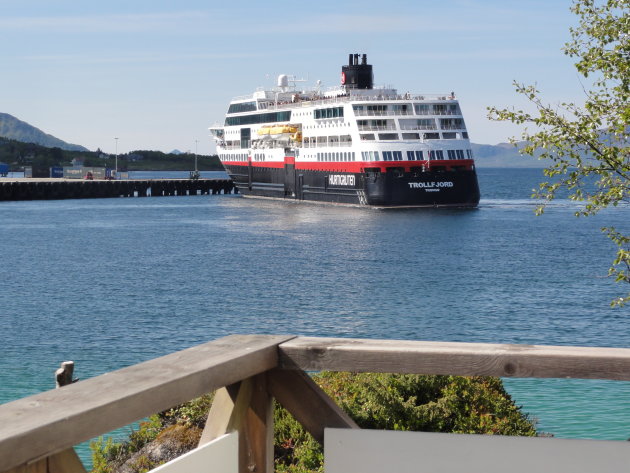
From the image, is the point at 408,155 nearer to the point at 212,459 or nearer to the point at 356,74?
the point at 356,74

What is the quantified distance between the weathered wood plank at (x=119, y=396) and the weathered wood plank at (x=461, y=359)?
0.14 metres

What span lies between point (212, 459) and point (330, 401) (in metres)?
0.42

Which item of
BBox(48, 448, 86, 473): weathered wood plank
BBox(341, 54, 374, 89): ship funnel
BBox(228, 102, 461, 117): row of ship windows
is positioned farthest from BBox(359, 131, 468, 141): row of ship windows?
BBox(48, 448, 86, 473): weathered wood plank

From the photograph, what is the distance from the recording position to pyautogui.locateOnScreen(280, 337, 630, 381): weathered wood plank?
9.55ft

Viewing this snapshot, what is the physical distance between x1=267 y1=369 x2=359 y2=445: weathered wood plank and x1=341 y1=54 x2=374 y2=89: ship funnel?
8896cm

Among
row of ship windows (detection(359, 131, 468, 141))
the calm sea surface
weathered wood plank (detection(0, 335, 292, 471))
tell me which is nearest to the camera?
weathered wood plank (detection(0, 335, 292, 471))

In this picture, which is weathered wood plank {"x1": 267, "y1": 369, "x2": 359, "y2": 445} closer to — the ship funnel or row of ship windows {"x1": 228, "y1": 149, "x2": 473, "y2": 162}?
row of ship windows {"x1": 228, "y1": 149, "x2": 473, "y2": 162}

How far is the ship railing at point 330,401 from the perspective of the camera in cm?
272

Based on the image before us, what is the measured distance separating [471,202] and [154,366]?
7676 centimetres

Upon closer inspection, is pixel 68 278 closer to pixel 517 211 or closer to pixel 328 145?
pixel 328 145

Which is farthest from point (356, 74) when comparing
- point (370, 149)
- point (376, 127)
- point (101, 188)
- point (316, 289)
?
point (316, 289)

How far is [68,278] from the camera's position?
142ft

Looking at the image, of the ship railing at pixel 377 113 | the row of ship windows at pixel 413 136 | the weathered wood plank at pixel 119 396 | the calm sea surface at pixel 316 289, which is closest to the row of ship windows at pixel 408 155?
the row of ship windows at pixel 413 136

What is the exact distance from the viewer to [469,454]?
9.26 ft
